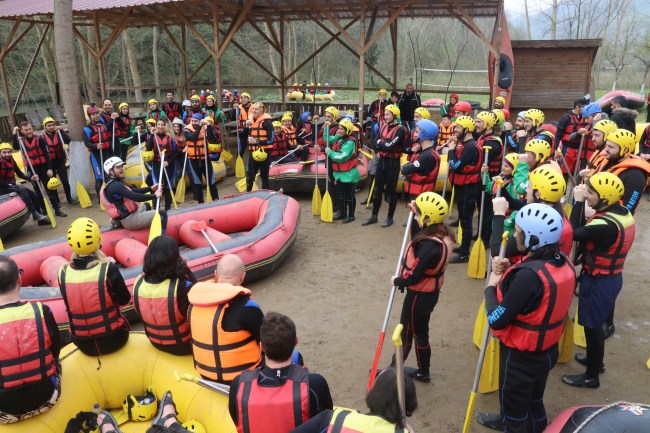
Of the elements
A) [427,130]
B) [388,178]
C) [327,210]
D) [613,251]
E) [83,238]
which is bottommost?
[327,210]

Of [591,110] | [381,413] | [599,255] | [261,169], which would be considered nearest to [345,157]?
[261,169]

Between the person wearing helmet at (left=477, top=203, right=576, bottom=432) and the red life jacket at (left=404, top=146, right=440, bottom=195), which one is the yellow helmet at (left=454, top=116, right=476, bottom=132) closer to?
the red life jacket at (left=404, top=146, right=440, bottom=195)

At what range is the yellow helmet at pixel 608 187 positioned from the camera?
360cm

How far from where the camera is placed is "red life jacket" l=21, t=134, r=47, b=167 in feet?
28.0

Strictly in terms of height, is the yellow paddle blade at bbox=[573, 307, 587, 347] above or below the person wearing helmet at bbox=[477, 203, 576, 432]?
below

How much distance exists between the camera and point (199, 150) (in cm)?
860

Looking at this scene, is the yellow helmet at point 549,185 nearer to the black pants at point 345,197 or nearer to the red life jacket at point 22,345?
the red life jacket at point 22,345

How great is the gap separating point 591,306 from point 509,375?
130cm

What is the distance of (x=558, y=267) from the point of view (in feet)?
9.14

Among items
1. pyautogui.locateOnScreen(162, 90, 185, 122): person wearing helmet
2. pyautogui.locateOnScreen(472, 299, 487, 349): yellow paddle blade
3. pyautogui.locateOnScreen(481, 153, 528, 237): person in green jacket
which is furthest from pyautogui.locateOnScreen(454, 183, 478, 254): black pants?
pyautogui.locateOnScreen(162, 90, 185, 122): person wearing helmet

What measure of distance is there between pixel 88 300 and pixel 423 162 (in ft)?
14.4

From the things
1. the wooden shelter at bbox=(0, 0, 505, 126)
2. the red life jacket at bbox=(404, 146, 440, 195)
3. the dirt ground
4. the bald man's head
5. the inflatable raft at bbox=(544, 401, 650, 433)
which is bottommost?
the dirt ground

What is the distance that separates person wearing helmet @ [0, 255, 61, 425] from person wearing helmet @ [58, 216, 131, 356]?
1.14ft

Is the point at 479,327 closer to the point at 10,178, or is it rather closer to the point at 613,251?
the point at 613,251
